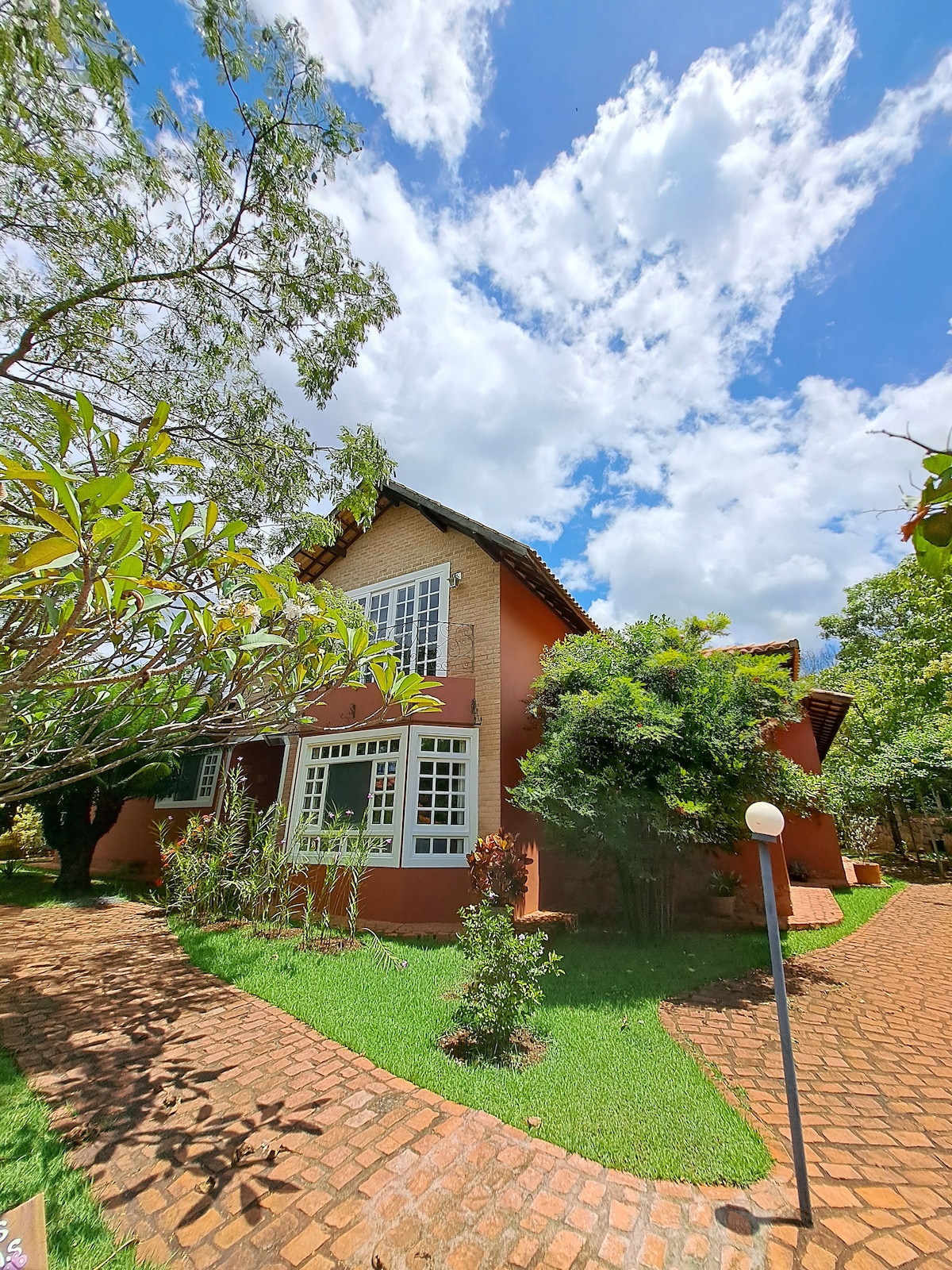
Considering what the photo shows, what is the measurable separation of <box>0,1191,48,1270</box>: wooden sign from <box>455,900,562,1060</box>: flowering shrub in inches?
148

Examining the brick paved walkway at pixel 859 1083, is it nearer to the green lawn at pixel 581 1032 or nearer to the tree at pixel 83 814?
the green lawn at pixel 581 1032

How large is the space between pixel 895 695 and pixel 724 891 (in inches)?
741

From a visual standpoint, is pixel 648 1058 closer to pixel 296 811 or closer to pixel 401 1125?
pixel 401 1125

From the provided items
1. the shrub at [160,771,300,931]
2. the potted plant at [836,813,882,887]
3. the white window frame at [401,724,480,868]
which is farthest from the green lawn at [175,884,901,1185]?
the potted plant at [836,813,882,887]

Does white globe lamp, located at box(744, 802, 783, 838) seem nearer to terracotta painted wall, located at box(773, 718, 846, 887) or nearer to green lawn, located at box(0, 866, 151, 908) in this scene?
terracotta painted wall, located at box(773, 718, 846, 887)

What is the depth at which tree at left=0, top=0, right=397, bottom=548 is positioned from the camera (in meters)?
4.97

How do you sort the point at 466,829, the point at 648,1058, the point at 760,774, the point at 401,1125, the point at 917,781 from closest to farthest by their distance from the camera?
1. the point at 401,1125
2. the point at 648,1058
3. the point at 760,774
4. the point at 466,829
5. the point at 917,781

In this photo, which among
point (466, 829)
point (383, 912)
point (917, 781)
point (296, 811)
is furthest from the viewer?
point (917, 781)

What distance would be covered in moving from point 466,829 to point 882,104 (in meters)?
10.9

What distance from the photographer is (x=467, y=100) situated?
21.7ft

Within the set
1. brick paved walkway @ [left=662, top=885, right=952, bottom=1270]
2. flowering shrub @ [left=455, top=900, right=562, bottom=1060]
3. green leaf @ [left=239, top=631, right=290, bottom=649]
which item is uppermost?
green leaf @ [left=239, top=631, right=290, bottom=649]

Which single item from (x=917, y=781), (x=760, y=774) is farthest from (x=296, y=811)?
(x=917, y=781)

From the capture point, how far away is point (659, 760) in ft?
27.2

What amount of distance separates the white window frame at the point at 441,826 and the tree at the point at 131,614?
571 centimetres
